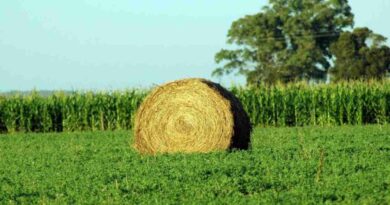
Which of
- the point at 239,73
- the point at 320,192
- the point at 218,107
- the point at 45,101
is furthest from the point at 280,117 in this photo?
the point at 239,73

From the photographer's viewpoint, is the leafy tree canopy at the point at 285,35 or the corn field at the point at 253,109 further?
the leafy tree canopy at the point at 285,35

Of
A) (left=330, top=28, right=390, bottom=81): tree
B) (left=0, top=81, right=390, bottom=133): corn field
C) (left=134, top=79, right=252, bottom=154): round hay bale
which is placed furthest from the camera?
(left=330, top=28, right=390, bottom=81): tree

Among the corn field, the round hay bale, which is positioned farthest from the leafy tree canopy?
the round hay bale

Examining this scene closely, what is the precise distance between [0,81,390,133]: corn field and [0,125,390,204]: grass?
16.0m

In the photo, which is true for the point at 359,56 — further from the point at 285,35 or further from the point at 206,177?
the point at 206,177

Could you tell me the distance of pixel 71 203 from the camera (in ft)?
35.8

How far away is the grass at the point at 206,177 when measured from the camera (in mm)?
10898

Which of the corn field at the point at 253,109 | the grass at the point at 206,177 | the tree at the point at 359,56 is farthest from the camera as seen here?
the tree at the point at 359,56

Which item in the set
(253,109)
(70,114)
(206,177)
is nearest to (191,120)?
(206,177)

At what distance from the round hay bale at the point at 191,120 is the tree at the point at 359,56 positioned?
49.1 m

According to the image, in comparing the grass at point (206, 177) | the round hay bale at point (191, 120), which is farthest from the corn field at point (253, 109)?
the grass at point (206, 177)

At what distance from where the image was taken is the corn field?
114 ft

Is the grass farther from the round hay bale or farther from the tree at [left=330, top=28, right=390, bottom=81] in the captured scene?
the tree at [left=330, top=28, right=390, bottom=81]

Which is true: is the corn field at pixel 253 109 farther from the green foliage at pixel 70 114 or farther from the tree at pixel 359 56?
the tree at pixel 359 56
